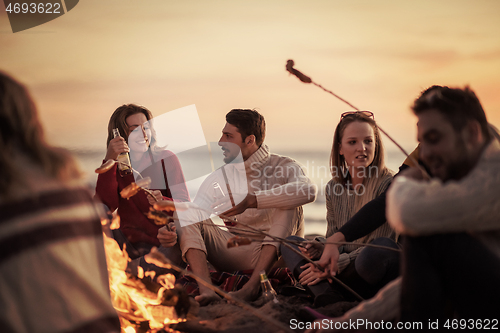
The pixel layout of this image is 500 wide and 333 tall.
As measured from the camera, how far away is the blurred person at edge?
1115mm

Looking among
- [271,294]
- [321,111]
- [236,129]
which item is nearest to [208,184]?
[236,129]

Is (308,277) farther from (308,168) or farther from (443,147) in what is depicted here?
(308,168)

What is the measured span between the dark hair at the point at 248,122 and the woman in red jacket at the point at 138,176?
1.80 ft

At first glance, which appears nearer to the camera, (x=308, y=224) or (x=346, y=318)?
(x=346, y=318)

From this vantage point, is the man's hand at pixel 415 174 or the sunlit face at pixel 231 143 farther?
the sunlit face at pixel 231 143

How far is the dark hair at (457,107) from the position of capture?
1.13 meters

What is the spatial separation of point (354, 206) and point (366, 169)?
0.24m

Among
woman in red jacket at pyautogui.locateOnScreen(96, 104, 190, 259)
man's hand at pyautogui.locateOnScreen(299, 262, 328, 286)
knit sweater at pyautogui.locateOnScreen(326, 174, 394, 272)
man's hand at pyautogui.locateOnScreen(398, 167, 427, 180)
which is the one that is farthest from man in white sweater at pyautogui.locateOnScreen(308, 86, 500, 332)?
woman in red jacket at pyautogui.locateOnScreen(96, 104, 190, 259)

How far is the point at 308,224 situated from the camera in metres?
6.94

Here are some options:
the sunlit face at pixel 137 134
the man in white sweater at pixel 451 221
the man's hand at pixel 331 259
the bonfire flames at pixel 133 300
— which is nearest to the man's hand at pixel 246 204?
the bonfire flames at pixel 133 300

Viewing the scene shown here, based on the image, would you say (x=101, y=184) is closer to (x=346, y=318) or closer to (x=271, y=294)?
(x=271, y=294)

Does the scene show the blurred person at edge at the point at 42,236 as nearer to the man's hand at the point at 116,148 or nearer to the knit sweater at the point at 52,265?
the knit sweater at the point at 52,265

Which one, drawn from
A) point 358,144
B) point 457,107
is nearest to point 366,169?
point 358,144

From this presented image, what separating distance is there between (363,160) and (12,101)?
1.93 meters
